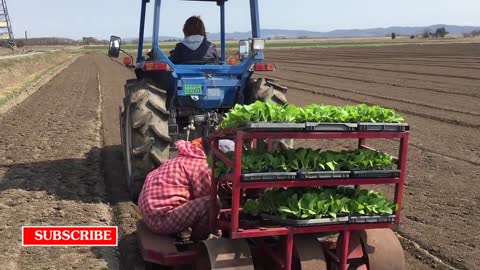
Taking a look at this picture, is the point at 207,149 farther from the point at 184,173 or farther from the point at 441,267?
the point at 441,267

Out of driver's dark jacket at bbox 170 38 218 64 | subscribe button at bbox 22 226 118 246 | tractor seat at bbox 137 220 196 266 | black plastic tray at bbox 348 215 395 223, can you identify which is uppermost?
driver's dark jacket at bbox 170 38 218 64

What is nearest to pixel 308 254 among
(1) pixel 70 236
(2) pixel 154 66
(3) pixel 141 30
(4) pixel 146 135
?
(1) pixel 70 236

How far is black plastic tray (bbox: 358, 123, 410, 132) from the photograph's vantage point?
313cm

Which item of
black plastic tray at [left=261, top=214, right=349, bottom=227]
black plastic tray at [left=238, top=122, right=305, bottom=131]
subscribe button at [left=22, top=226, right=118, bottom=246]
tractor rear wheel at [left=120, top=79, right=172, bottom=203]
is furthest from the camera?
tractor rear wheel at [left=120, top=79, right=172, bottom=203]

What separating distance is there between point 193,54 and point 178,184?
7.92ft

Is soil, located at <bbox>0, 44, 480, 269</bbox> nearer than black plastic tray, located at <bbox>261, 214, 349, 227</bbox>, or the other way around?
black plastic tray, located at <bbox>261, 214, 349, 227</bbox>

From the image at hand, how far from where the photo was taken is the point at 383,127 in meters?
3.16

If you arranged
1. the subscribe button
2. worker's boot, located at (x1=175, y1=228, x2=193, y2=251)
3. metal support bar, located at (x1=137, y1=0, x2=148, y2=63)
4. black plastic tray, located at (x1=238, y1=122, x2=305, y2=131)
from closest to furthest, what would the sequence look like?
black plastic tray, located at (x1=238, y1=122, x2=305, y2=131), worker's boot, located at (x1=175, y1=228, x2=193, y2=251), the subscribe button, metal support bar, located at (x1=137, y1=0, x2=148, y2=63)

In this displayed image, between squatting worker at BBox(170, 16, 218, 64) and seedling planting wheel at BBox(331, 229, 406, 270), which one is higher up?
squatting worker at BBox(170, 16, 218, 64)

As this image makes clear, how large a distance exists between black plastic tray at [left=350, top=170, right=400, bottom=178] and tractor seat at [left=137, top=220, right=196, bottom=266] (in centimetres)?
115

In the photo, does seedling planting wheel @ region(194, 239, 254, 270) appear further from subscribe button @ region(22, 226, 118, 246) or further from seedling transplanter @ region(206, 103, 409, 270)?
subscribe button @ region(22, 226, 118, 246)

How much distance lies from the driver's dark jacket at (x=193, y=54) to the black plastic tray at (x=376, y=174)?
3194 millimetres

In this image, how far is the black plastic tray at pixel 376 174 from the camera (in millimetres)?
3160

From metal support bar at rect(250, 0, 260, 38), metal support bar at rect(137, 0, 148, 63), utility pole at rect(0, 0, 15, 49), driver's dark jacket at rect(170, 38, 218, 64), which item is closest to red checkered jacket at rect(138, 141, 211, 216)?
driver's dark jacket at rect(170, 38, 218, 64)
